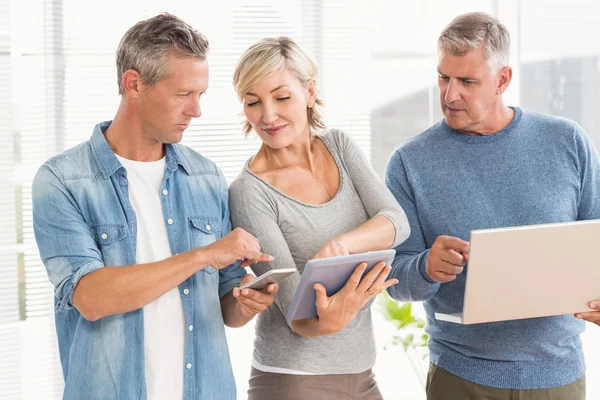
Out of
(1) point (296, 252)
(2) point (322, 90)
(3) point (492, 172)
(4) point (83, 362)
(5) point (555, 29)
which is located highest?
(5) point (555, 29)

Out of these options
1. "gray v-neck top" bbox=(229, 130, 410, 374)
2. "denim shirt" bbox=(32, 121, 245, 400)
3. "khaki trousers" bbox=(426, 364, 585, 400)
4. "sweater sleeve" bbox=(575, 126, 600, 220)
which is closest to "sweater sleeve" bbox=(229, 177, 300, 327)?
"gray v-neck top" bbox=(229, 130, 410, 374)

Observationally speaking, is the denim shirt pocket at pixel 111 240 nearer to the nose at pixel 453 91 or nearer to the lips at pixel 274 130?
the lips at pixel 274 130

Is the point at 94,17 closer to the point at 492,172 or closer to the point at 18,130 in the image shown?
the point at 18,130

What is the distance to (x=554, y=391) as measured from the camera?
2.05 metres

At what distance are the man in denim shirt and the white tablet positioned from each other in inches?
3.1

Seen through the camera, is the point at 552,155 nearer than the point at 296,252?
No

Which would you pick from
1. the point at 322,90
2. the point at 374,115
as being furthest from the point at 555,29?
the point at 322,90

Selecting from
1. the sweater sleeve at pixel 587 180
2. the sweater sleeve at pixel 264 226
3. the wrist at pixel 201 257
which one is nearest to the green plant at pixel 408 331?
the sweater sleeve at pixel 587 180

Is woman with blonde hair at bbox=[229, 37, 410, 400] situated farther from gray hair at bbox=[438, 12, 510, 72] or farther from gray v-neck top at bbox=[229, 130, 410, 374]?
gray hair at bbox=[438, 12, 510, 72]

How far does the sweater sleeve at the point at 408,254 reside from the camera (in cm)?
202

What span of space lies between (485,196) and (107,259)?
1.03m

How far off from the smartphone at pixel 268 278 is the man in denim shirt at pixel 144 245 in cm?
2

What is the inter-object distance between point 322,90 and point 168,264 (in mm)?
2142

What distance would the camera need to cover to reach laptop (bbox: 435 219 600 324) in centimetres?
174
